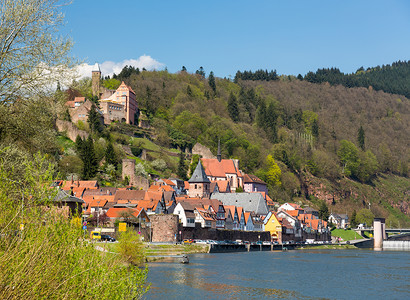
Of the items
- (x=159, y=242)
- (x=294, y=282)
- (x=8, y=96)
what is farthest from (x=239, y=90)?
(x=8, y=96)

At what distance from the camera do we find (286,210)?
366 ft

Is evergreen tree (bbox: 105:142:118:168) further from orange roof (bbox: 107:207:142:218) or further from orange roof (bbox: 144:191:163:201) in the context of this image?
orange roof (bbox: 107:207:142:218)

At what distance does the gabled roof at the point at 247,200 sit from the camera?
4033 inches

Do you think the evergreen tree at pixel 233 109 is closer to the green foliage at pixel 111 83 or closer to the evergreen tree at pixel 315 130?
the evergreen tree at pixel 315 130

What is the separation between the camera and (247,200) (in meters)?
104

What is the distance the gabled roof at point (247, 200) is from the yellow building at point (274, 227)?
335cm

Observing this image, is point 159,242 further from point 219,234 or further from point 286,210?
point 286,210

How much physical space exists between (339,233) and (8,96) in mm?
117348

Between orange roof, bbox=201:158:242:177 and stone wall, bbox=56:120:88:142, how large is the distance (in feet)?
101

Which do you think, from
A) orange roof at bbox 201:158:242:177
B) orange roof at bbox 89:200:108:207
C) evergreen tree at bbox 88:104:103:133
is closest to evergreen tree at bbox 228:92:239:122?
orange roof at bbox 201:158:242:177

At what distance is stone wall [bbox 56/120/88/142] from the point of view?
9469cm

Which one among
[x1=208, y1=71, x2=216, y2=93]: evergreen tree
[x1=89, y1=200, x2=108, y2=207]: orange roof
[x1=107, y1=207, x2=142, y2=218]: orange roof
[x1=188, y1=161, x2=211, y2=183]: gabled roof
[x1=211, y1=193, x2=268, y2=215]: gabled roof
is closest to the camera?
[x1=107, y1=207, x2=142, y2=218]: orange roof

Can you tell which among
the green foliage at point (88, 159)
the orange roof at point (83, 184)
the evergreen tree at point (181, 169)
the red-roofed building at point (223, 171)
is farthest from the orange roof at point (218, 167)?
the orange roof at point (83, 184)

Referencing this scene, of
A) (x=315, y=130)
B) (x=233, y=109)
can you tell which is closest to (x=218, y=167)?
(x=233, y=109)
